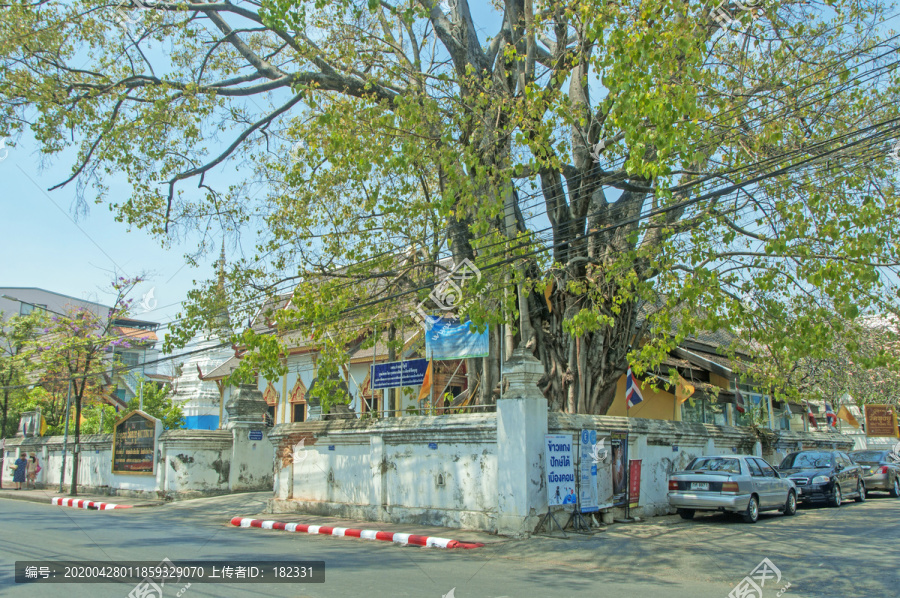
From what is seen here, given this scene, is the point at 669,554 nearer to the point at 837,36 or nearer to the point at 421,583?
the point at 421,583

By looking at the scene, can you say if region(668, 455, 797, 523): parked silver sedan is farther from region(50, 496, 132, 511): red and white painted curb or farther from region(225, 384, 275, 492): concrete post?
region(50, 496, 132, 511): red and white painted curb

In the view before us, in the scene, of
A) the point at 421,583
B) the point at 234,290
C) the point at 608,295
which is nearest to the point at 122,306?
the point at 234,290

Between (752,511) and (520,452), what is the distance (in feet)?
17.8

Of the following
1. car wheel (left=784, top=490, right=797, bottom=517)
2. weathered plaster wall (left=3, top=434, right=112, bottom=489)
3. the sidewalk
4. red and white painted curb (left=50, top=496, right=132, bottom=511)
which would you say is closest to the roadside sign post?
car wheel (left=784, top=490, right=797, bottom=517)

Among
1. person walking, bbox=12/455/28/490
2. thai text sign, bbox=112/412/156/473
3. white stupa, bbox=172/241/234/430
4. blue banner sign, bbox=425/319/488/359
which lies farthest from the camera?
white stupa, bbox=172/241/234/430

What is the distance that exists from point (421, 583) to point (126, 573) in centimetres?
345

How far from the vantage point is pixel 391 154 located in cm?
1167

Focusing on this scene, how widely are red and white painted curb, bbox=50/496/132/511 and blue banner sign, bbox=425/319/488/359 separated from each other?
10.2 meters

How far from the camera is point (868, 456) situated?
2050 cm

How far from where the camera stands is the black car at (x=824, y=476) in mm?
15969

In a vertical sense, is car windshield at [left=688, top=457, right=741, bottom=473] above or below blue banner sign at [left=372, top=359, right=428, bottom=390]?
below

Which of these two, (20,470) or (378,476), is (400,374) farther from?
(20,470)

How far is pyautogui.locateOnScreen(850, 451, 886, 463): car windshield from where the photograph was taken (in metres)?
19.8

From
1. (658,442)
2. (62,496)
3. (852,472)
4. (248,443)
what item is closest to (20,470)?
(62,496)
